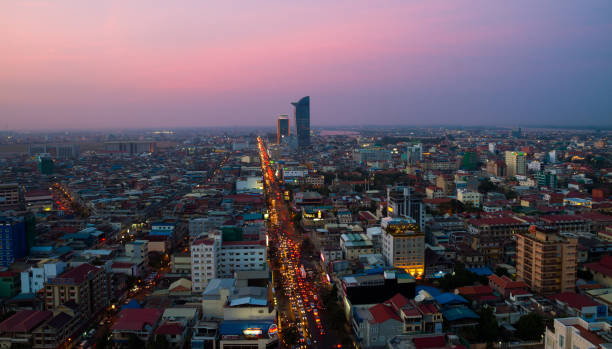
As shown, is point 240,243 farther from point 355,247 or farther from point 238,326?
point 238,326

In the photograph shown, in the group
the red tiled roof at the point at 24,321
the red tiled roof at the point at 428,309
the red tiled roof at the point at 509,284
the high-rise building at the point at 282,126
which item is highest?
the high-rise building at the point at 282,126

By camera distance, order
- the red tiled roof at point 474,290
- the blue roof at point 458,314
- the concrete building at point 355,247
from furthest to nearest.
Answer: the concrete building at point 355,247 → the red tiled roof at point 474,290 → the blue roof at point 458,314

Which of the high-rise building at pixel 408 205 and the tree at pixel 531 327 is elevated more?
the high-rise building at pixel 408 205

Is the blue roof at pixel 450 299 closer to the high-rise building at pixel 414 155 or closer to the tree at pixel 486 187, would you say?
the tree at pixel 486 187

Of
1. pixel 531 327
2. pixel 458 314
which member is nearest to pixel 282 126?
pixel 458 314

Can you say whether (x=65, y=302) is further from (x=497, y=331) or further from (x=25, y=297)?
(x=497, y=331)

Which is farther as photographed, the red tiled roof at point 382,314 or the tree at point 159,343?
the red tiled roof at point 382,314

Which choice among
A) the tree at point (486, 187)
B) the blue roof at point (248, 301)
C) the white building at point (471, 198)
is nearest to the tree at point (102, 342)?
the blue roof at point (248, 301)

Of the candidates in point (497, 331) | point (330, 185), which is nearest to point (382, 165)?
point (330, 185)
